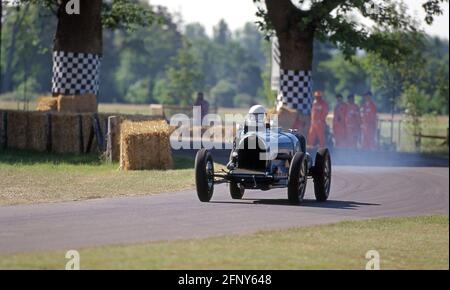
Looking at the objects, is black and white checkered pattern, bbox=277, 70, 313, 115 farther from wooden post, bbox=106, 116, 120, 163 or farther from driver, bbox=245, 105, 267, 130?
driver, bbox=245, 105, 267, 130

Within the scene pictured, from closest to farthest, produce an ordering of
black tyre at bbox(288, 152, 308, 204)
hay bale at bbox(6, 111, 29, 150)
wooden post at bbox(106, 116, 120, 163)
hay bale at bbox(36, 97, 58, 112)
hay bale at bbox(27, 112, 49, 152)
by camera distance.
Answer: black tyre at bbox(288, 152, 308, 204) < wooden post at bbox(106, 116, 120, 163) < hay bale at bbox(27, 112, 49, 152) < hay bale at bbox(6, 111, 29, 150) < hay bale at bbox(36, 97, 58, 112)

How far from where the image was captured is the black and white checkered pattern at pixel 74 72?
30594mm

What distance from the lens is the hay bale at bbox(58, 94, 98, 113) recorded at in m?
29.0

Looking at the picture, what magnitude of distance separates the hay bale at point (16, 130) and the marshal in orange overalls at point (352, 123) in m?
11.3

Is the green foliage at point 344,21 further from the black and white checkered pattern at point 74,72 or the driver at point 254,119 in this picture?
the driver at point 254,119

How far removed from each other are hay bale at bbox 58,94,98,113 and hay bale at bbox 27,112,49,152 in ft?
7.81

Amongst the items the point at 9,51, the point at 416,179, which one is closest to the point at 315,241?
the point at 416,179

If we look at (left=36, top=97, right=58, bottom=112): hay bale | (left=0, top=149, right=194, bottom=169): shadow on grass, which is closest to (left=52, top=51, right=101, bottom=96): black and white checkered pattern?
(left=36, top=97, right=58, bottom=112): hay bale

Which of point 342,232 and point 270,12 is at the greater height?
point 270,12

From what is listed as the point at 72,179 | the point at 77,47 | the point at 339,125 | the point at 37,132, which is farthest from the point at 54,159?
the point at 339,125

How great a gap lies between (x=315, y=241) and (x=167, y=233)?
1.78 metres

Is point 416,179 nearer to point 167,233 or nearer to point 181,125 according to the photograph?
point 167,233

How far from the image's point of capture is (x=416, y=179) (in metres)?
22.9

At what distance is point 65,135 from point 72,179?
5534mm
